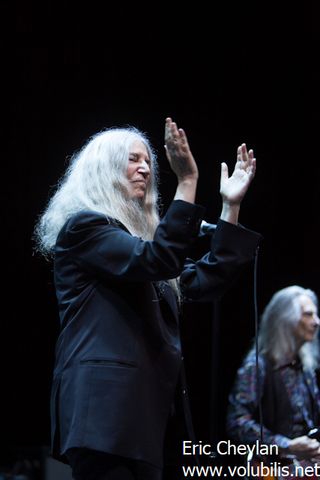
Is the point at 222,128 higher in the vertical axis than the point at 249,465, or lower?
higher

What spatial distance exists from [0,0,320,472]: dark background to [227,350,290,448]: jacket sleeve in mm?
109

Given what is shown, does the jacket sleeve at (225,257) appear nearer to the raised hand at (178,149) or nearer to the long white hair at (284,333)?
the raised hand at (178,149)

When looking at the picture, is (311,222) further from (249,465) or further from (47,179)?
(249,465)

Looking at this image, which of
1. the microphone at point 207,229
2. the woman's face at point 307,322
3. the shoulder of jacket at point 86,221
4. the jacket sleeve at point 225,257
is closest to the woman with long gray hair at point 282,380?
the woman's face at point 307,322

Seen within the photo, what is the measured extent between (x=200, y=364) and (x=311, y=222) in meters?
1.23

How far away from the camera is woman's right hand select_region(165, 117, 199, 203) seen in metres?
1.89

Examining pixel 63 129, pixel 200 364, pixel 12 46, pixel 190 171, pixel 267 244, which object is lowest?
pixel 200 364

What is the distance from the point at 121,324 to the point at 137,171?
546mm

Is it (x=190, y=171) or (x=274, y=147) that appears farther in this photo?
(x=274, y=147)

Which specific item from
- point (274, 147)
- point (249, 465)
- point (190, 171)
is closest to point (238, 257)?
point (190, 171)

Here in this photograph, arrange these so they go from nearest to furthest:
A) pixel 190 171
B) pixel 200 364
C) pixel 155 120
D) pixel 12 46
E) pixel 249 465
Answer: pixel 190 171 → pixel 249 465 → pixel 12 46 → pixel 155 120 → pixel 200 364

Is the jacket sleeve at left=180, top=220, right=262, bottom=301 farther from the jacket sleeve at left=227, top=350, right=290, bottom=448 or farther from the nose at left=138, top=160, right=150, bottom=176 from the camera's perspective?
the jacket sleeve at left=227, top=350, right=290, bottom=448

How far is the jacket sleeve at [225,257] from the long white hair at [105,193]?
27 cm

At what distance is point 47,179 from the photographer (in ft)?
13.5
